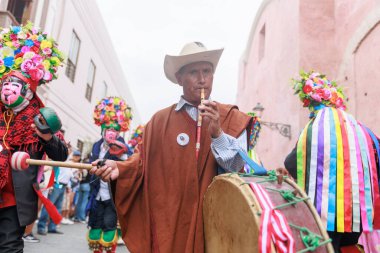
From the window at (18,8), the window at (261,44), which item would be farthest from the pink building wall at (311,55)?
the window at (18,8)

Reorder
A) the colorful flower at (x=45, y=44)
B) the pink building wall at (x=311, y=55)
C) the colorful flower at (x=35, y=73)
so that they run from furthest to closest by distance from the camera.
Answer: the pink building wall at (x=311, y=55), the colorful flower at (x=45, y=44), the colorful flower at (x=35, y=73)

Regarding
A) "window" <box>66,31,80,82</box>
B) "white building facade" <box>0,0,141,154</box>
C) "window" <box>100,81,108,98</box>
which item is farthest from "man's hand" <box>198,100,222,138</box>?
"window" <box>100,81,108,98</box>

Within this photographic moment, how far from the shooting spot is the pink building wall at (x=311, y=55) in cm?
781

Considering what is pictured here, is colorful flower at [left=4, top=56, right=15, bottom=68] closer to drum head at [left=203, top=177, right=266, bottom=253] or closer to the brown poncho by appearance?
the brown poncho

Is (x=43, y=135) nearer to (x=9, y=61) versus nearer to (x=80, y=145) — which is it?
(x=9, y=61)

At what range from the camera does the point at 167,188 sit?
8.68 feet

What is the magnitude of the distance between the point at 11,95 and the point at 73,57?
13.1 meters

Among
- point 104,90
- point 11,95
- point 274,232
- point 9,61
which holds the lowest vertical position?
point 274,232

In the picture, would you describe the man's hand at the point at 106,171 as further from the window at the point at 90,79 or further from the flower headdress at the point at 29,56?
the window at the point at 90,79

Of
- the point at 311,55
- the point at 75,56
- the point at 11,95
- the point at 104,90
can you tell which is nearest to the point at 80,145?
the point at 75,56

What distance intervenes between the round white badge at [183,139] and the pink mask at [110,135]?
116 inches

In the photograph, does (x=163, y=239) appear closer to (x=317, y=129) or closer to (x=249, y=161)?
(x=249, y=161)

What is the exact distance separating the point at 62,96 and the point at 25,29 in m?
11.1

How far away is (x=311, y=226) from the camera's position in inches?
71.8
